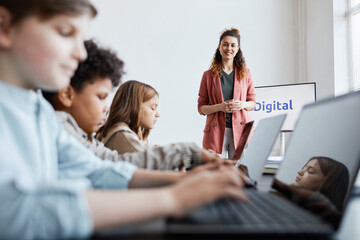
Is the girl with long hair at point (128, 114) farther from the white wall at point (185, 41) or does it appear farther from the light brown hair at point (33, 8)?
the white wall at point (185, 41)

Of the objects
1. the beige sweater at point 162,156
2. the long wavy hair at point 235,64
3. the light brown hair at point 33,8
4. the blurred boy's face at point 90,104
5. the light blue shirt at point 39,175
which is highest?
the long wavy hair at point 235,64

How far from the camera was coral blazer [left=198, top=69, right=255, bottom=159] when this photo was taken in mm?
2527

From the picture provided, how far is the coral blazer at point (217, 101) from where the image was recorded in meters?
2.53

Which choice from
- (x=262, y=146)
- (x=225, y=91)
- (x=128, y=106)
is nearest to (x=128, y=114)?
(x=128, y=106)

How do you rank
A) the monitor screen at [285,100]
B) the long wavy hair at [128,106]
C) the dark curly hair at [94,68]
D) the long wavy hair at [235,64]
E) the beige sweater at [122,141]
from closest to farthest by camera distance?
the dark curly hair at [94,68] < the beige sweater at [122,141] < the long wavy hair at [128,106] < the long wavy hair at [235,64] < the monitor screen at [285,100]

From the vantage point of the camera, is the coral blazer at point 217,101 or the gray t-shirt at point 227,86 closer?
the coral blazer at point 217,101

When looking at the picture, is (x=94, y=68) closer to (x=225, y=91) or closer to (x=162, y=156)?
(x=162, y=156)

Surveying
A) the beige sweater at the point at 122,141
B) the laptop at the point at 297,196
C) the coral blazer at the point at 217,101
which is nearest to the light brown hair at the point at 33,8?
the laptop at the point at 297,196

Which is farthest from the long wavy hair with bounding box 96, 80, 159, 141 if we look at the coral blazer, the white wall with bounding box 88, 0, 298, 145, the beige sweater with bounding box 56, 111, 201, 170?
the white wall with bounding box 88, 0, 298, 145

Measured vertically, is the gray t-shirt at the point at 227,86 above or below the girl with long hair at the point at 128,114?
above

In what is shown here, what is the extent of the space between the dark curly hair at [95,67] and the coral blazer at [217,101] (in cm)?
154

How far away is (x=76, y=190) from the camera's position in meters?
0.39

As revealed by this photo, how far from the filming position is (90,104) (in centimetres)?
100

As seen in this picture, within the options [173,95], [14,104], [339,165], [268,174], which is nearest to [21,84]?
[14,104]
